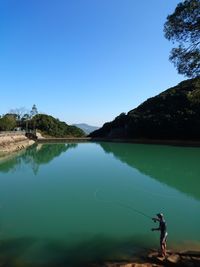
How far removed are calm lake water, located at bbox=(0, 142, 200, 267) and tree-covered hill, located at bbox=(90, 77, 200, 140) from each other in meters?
21.1

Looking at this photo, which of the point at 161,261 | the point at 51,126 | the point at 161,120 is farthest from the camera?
the point at 51,126

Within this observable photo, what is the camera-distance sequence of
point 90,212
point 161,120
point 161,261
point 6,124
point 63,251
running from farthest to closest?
point 6,124 < point 161,120 < point 90,212 < point 63,251 < point 161,261

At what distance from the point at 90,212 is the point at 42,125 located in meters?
48.0

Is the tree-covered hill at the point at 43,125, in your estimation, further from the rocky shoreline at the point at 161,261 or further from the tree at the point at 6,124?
the rocky shoreline at the point at 161,261

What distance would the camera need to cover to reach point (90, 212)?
12.3 meters

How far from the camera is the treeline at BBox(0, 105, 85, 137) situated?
57.7 m

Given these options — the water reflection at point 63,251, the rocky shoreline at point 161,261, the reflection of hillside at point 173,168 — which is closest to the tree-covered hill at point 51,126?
the reflection of hillside at point 173,168

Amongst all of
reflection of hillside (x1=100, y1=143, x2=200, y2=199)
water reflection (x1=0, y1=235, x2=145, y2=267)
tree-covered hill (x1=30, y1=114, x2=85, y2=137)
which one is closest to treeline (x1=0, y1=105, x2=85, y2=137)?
tree-covered hill (x1=30, y1=114, x2=85, y2=137)

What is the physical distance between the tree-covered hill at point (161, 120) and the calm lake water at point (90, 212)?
2108cm

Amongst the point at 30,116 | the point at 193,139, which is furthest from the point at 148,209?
the point at 30,116

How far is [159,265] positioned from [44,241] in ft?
11.9

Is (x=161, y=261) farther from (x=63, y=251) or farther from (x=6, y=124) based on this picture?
(x=6, y=124)

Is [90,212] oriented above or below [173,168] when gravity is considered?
below

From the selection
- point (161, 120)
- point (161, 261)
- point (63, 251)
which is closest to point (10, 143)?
point (161, 120)
